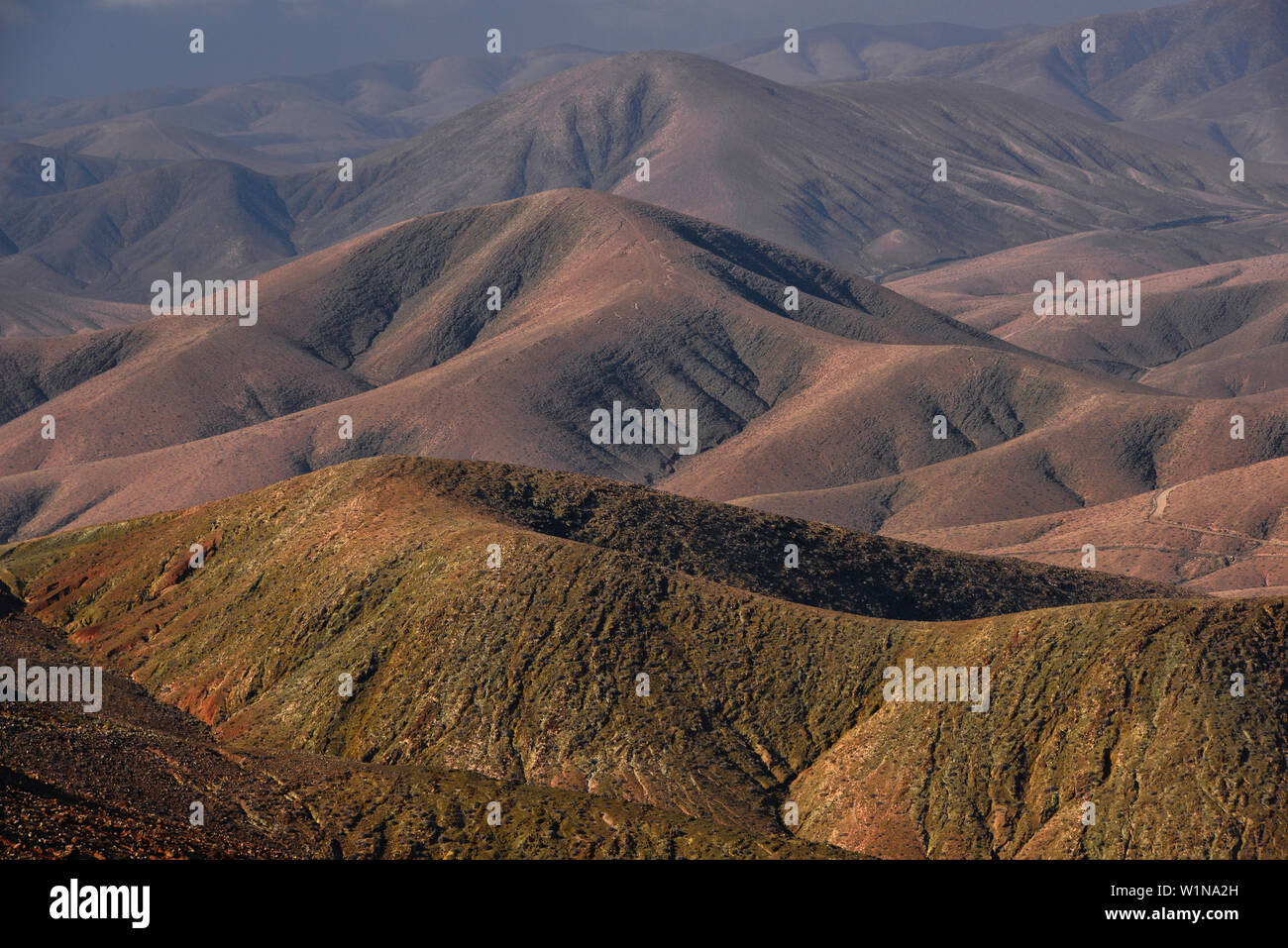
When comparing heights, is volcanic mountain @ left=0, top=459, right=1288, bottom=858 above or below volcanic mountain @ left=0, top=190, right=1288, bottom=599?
below

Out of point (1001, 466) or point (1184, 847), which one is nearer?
point (1184, 847)

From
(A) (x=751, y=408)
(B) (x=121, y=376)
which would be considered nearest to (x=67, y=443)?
(B) (x=121, y=376)

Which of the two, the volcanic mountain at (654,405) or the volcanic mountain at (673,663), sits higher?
the volcanic mountain at (654,405)

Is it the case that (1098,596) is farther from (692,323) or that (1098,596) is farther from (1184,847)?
(692,323)

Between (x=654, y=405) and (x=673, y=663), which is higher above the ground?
(x=654, y=405)

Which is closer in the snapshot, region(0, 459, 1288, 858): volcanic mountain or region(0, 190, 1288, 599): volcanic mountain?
region(0, 459, 1288, 858): volcanic mountain

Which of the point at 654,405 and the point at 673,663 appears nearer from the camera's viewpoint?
the point at 673,663

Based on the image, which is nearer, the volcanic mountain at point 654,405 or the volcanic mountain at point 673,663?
the volcanic mountain at point 673,663

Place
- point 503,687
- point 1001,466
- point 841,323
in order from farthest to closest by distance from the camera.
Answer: point 841,323
point 1001,466
point 503,687
